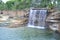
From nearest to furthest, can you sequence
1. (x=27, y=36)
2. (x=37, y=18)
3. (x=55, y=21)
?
1. (x=27, y=36)
2. (x=55, y=21)
3. (x=37, y=18)

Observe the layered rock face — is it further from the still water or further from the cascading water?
the cascading water

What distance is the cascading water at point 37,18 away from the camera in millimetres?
15227

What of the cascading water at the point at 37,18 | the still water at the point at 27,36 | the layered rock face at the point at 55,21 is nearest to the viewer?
the still water at the point at 27,36

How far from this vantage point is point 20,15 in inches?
710

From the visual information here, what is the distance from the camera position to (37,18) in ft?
51.5

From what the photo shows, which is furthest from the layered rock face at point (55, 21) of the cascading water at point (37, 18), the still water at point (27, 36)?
the cascading water at point (37, 18)

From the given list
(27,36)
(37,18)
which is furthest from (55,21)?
(27,36)

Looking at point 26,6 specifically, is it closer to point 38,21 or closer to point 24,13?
point 24,13

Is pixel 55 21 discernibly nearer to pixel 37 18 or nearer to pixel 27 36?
pixel 37 18

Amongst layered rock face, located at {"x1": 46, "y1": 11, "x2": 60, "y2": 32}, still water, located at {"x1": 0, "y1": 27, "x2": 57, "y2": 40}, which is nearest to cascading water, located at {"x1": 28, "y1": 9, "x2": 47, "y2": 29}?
layered rock face, located at {"x1": 46, "y1": 11, "x2": 60, "y2": 32}

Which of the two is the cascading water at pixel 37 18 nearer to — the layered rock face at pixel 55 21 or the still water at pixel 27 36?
the layered rock face at pixel 55 21

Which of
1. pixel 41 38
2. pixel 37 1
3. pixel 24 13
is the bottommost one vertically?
pixel 41 38

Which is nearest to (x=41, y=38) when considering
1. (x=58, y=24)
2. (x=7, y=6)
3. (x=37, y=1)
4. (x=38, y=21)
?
(x=58, y=24)

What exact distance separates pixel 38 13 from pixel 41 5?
11.6 ft
